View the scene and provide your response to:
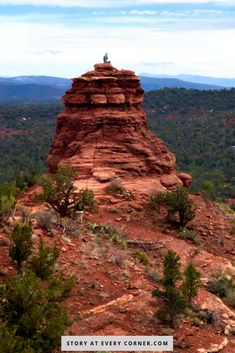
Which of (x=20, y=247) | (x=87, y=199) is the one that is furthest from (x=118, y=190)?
(x=20, y=247)

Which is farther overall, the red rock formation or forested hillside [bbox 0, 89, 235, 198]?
forested hillside [bbox 0, 89, 235, 198]

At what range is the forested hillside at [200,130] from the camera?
67.9 metres

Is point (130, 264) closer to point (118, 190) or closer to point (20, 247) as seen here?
point (20, 247)

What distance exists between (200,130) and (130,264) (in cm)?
7046

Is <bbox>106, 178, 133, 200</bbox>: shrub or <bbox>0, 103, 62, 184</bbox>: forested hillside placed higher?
<bbox>106, 178, 133, 200</bbox>: shrub

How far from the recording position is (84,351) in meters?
11.4

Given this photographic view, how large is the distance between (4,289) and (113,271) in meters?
4.32

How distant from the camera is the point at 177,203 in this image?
21.6m

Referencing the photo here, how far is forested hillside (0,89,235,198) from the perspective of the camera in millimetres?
67031

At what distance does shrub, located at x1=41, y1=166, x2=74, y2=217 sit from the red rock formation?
3861 mm

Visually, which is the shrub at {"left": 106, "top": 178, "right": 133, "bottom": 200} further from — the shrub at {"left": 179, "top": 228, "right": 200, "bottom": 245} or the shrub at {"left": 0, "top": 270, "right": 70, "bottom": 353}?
the shrub at {"left": 0, "top": 270, "right": 70, "bottom": 353}

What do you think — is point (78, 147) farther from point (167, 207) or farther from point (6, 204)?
point (6, 204)

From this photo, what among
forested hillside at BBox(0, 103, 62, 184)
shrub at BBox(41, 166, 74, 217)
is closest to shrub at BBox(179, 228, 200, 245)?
shrub at BBox(41, 166, 74, 217)

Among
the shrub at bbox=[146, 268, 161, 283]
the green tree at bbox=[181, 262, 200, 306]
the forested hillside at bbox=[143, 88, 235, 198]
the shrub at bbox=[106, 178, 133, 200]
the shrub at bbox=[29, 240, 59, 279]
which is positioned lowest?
the forested hillside at bbox=[143, 88, 235, 198]
